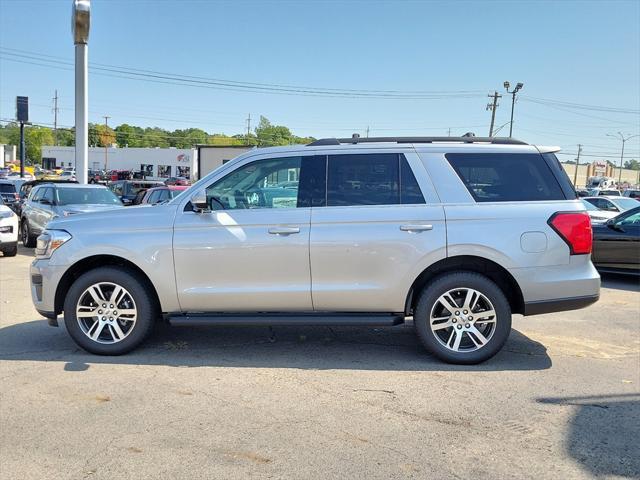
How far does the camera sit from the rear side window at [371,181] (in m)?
5.11

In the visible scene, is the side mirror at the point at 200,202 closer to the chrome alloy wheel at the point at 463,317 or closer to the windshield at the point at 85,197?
the chrome alloy wheel at the point at 463,317

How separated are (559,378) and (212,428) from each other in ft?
9.96

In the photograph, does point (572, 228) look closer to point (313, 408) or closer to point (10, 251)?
point (313, 408)

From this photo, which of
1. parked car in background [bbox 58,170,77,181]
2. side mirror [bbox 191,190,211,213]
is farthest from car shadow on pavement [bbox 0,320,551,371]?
parked car in background [bbox 58,170,77,181]

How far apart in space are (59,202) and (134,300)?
931 centimetres

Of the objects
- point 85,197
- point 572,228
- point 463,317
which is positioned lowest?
point 463,317

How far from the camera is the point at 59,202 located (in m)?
13.2

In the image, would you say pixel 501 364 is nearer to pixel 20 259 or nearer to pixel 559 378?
pixel 559 378

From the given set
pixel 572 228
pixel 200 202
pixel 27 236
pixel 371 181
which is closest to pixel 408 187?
pixel 371 181

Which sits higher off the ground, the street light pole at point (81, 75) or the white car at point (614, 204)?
the street light pole at point (81, 75)

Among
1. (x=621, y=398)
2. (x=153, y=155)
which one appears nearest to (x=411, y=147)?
(x=621, y=398)

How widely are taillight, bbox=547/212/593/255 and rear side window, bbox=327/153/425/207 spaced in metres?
1.23

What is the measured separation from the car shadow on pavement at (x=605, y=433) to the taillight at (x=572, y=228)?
4.36 feet

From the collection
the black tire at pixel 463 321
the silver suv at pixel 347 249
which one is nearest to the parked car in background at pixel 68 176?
the silver suv at pixel 347 249
